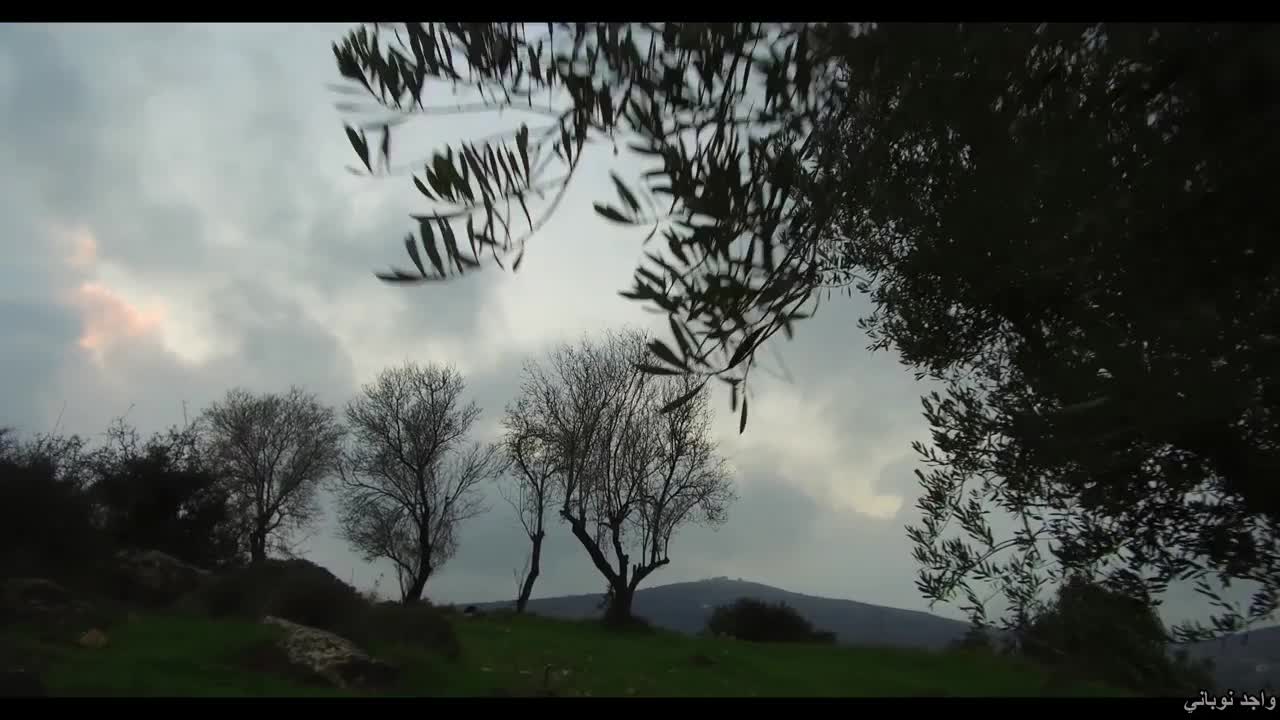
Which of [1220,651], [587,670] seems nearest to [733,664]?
[587,670]

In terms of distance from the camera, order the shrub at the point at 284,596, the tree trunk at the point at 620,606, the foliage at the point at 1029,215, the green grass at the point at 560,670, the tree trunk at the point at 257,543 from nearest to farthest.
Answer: the foliage at the point at 1029,215, the green grass at the point at 560,670, the shrub at the point at 284,596, the tree trunk at the point at 620,606, the tree trunk at the point at 257,543

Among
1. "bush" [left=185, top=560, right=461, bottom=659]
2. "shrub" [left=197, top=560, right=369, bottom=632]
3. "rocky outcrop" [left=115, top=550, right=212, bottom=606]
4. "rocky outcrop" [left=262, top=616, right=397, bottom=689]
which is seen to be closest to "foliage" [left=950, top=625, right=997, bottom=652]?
"rocky outcrop" [left=262, top=616, right=397, bottom=689]

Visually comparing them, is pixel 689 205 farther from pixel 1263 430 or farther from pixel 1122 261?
pixel 1263 430

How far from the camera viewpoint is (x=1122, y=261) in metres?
2.70

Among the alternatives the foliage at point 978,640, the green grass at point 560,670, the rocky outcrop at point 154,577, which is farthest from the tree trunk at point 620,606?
the foliage at point 978,640

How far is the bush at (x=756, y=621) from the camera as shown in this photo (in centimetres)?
1513

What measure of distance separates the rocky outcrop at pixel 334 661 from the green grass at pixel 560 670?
27 centimetres

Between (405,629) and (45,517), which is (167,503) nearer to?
(45,517)

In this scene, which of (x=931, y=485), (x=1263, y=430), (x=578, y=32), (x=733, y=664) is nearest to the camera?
(x=1263, y=430)

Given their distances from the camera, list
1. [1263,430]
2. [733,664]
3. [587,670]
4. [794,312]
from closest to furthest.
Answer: [794,312] → [1263,430] → [733,664] → [587,670]

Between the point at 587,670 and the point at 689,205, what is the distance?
856 cm

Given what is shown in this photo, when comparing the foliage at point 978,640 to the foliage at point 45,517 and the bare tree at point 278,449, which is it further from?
the bare tree at point 278,449

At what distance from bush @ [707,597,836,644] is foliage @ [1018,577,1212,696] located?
37.7ft
